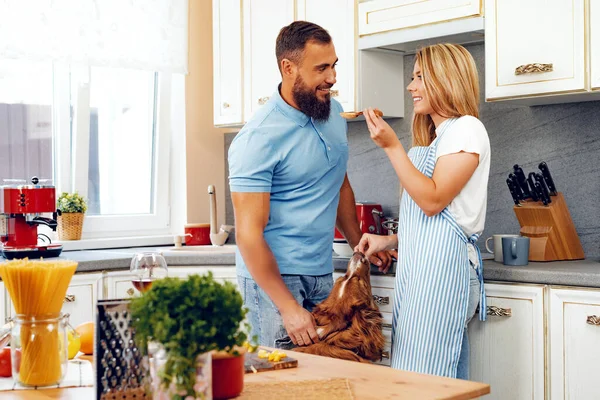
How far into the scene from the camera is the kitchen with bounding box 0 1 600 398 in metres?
2.68

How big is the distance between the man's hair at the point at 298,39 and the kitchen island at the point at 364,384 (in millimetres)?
1244

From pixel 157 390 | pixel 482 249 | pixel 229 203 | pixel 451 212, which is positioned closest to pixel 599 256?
pixel 482 249

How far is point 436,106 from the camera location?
98.2 inches

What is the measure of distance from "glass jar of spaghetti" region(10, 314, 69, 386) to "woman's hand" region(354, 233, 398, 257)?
120 cm

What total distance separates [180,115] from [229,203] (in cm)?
55

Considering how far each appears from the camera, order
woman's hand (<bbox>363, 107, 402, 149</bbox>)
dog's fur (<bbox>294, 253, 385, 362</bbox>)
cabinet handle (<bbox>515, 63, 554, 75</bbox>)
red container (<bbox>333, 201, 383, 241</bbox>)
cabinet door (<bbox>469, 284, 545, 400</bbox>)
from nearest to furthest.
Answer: dog's fur (<bbox>294, 253, 385, 362</bbox>) < woman's hand (<bbox>363, 107, 402, 149</bbox>) < cabinet door (<bbox>469, 284, 545, 400</bbox>) < cabinet handle (<bbox>515, 63, 554, 75</bbox>) < red container (<bbox>333, 201, 383, 241</bbox>)

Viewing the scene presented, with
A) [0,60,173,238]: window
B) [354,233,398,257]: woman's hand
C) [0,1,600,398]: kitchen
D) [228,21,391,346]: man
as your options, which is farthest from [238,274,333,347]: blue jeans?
[0,60,173,238]: window

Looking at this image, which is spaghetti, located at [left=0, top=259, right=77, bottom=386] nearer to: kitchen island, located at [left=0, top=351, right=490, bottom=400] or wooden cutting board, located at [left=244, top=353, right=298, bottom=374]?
kitchen island, located at [left=0, top=351, right=490, bottom=400]

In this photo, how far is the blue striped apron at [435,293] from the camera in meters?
2.46

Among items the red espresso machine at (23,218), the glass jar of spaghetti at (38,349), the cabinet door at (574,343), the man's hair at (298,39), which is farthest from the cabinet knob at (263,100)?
the glass jar of spaghetti at (38,349)

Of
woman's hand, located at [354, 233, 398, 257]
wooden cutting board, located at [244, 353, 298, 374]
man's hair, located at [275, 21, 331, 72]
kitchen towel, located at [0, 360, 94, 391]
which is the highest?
man's hair, located at [275, 21, 331, 72]

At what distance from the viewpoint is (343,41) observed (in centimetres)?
354

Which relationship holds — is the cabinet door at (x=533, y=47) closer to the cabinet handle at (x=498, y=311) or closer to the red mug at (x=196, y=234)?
the cabinet handle at (x=498, y=311)

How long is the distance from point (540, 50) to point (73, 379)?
201 centimetres
